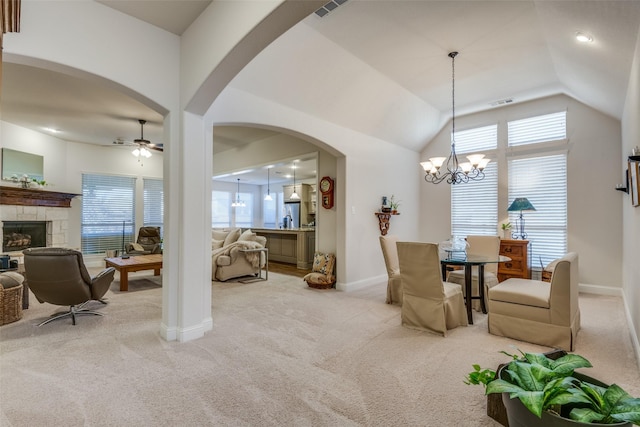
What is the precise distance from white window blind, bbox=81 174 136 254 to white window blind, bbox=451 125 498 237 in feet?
25.6

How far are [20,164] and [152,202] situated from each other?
9.19ft

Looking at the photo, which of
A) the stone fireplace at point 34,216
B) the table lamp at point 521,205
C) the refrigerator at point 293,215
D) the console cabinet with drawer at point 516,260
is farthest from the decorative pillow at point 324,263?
the stone fireplace at point 34,216

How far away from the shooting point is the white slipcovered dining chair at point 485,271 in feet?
13.8

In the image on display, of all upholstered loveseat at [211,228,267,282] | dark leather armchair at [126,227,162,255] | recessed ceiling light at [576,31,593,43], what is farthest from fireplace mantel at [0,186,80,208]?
recessed ceiling light at [576,31,593,43]

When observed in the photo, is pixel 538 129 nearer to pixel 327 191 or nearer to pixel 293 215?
pixel 327 191

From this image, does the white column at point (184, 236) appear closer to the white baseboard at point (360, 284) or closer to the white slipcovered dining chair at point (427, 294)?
the white slipcovered dining chair at point (427, 294)

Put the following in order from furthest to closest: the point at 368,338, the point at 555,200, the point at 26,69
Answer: the point at 555,200 < the point at 26,69 < the point at 368,338

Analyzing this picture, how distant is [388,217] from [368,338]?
306 cm

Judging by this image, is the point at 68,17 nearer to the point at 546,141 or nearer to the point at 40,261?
the point at 40,261

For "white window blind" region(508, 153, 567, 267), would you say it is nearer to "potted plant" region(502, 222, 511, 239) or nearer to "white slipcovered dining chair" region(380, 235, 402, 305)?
"potted plant" region(502, 222, 511, 239)

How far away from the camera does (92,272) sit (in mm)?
6727

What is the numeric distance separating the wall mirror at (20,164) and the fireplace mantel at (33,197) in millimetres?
291

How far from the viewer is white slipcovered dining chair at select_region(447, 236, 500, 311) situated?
420cm

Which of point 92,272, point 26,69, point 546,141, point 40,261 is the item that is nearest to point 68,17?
point 26,69
